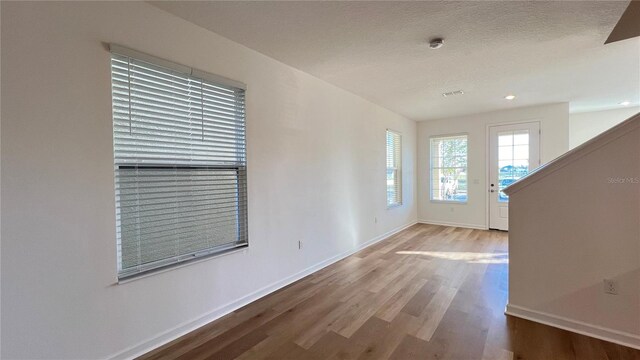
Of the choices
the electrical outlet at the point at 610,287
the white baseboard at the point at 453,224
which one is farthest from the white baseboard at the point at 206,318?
the white baseboard at the point at 453,224

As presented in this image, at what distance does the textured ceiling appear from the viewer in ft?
6.79

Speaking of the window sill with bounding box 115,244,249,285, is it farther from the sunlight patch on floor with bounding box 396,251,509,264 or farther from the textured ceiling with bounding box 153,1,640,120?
the sunlight patch on floor with bounding box 396,251,509,264

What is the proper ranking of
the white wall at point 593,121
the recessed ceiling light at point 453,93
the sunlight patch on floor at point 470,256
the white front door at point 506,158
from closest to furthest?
the sunlight patch on floor at point 470,256 → the recessed ceiling light at point 453,93 → the white front door at point 506,158 → the white wall at point 593,121

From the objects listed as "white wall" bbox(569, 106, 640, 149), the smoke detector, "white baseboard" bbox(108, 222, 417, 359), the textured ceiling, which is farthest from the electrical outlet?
"white wall" bbox(569, 106, 640, 149)

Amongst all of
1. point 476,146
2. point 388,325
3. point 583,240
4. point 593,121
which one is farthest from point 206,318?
point 593,121

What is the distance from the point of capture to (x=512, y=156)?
5535mm

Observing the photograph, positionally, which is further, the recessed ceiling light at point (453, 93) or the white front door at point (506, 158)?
the white front door at point (506, 158)

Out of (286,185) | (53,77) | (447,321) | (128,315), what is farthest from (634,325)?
(53,77)

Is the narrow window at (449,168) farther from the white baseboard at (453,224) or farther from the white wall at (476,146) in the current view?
the white baseboard at (453,224)

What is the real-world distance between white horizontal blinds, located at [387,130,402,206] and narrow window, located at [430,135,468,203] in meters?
1.22

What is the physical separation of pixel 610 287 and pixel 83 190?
146 inches

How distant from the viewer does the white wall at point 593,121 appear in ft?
18.8

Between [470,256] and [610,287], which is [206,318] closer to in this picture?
[610,287]

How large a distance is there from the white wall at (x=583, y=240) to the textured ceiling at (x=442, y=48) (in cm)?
113
